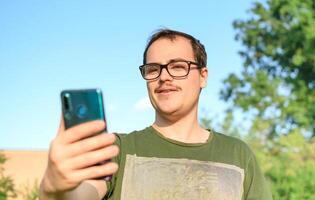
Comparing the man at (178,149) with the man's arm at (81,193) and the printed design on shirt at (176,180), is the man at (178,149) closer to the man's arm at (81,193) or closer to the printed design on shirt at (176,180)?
the printed design on shirt at (176,180)

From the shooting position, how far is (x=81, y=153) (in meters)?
1.50

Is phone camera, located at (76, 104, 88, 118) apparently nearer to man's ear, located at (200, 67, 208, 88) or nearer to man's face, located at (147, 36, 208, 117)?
man's face, located at (147, 36, 208, 117)

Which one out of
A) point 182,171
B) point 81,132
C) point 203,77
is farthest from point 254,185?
point 81,132

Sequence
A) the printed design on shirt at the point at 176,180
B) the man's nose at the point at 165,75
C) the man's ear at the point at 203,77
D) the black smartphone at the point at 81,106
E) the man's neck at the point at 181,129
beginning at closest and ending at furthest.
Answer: the black smartphone at the point at 81,106 → the printed design on shirt at the point at 176,180 → the man's nose at the point at 165,75 → the man's neck at the point at 181,129 → the man's ear at the point at 203,77

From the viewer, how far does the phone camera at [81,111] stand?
1619mm

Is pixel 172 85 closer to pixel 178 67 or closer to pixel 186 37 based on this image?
pixel 178 67

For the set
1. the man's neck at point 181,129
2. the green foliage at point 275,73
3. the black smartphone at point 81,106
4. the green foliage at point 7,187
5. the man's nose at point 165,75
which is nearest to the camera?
the black smartphone at point 81,106

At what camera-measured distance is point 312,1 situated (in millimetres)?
28922

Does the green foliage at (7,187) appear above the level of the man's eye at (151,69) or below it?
below

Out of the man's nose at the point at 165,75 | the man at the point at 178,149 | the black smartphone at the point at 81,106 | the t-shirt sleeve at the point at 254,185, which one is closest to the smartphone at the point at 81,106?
the black smartphone at the point at 81,106

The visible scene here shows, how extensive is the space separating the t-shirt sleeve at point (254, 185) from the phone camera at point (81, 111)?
1.46 metres

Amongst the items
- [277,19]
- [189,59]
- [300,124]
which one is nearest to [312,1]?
[277,19]

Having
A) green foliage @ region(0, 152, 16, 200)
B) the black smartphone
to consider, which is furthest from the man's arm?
green foliage @ region(0, 152, 16, 200)

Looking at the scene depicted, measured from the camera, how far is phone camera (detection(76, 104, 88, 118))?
162 centimetres
